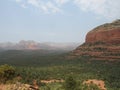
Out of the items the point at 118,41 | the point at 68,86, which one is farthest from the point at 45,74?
the point at 118,41

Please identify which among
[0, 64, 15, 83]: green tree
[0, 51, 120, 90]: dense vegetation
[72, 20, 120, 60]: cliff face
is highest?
[72, 20, 120, 60]: cliff face

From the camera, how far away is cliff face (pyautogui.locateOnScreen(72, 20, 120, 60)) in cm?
11314

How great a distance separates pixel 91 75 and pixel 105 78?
4.52 metres

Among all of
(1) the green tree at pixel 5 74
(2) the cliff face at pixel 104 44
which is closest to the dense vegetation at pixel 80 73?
(1) the green tree at pixel 5 74

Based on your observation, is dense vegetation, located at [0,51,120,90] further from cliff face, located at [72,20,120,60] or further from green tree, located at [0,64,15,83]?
cliff face, located at [72,20,120,60]

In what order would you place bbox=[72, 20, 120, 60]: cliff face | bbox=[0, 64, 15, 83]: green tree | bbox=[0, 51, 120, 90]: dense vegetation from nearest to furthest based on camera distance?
bbox=[0, 64, 15, 83]: green tree, bbox=[0, 51, 120, 90]: dense vegetation, bbox=[72, 20, 120, 60]: cliff face

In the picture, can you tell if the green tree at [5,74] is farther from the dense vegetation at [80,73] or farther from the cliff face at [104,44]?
the cliff face at [104,44]

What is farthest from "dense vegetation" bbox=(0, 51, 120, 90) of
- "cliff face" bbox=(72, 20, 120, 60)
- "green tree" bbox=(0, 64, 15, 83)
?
"cliff face" bbox=(72, 20, 120, 60)

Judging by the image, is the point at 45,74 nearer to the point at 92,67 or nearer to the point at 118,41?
the point at 92,67

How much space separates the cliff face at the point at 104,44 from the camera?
113137 mm

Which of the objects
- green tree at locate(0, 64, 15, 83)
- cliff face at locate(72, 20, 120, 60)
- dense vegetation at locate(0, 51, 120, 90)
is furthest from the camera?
cliff face at locate(72, 20, 120, 60)

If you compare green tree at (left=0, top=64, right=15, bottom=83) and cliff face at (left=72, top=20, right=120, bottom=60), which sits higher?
cliff face at (left=72, top=20, right=120, bottom=60)

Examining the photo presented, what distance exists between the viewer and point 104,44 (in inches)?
→ 4835

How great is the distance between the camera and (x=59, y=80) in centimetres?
7706
